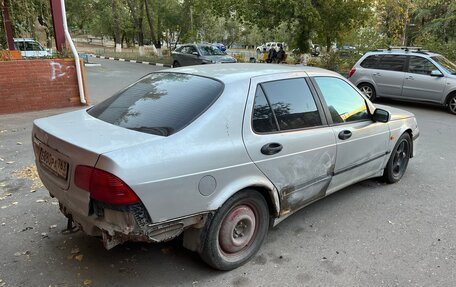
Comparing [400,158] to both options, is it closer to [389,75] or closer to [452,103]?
[452,103]

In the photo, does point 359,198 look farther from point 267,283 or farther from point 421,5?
point 421,5

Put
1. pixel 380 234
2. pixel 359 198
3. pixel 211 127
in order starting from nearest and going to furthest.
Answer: pixel 211 127, pixel 380 234, pixel 359 198

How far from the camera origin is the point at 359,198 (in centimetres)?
449

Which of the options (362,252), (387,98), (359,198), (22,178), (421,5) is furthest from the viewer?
(421,5)

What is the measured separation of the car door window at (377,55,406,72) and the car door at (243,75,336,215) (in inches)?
342

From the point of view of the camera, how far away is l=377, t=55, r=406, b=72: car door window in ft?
36.0

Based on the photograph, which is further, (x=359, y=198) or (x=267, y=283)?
(x=359, y=198)

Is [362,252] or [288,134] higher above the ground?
[288,134]

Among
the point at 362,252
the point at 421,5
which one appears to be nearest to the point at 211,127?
the point at 362,252

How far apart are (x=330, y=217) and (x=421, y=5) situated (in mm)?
26136

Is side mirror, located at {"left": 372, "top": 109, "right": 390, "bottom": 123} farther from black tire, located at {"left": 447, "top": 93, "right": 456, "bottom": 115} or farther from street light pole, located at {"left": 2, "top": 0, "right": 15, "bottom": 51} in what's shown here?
street light pole, located at {"left": 2, "top": 0, "right": 15, "bottom": 51}

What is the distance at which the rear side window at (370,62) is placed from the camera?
11580mm

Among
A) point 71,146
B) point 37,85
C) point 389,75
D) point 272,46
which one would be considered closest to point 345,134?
point 71,146

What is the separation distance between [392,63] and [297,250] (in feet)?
31.2
